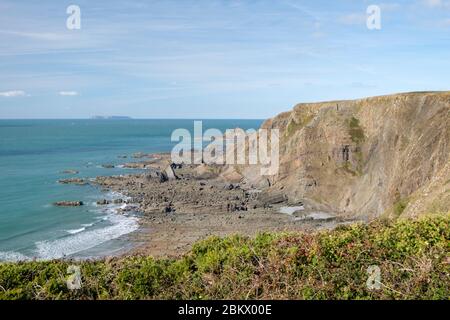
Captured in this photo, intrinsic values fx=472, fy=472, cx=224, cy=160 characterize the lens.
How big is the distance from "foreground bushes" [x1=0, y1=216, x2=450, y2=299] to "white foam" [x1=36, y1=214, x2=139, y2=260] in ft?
81.9

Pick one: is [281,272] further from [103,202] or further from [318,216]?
[103,202]

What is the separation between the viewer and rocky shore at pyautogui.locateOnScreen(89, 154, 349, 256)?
133 ft

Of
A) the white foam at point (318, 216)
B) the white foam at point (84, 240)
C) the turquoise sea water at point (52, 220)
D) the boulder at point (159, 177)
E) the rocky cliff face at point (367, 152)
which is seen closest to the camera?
the white foam at point (84, 240)

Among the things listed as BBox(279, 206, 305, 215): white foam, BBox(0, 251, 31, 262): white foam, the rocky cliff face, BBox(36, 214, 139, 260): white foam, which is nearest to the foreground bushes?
the rocky cliff face

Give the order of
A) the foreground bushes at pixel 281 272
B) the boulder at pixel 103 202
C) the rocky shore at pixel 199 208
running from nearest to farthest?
the foreground bushes at pixel 281 272 → the rocky shore at pixel 199 208 → the boulder at pixel 103 202

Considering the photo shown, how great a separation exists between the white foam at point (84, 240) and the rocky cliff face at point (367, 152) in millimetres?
19467

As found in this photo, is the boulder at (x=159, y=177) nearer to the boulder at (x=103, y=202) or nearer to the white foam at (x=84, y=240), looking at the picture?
the boulder at (x=103, y=202)

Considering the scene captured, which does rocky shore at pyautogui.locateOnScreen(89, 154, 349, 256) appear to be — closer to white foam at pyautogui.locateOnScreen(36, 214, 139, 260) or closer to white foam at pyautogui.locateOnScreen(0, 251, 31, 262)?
white foam at pyautogui.locateOnScreen(36, 214, 139, 260)

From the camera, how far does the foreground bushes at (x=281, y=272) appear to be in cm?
938

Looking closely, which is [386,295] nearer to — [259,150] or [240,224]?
[240,224]

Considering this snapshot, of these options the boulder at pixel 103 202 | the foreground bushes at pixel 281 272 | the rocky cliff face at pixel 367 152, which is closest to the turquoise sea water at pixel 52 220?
the boulder at pixel 103 202

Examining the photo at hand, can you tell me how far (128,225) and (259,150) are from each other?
28.5m

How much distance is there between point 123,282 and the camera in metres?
10.3

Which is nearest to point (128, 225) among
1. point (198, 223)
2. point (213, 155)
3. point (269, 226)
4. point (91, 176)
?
point (198, 223)
